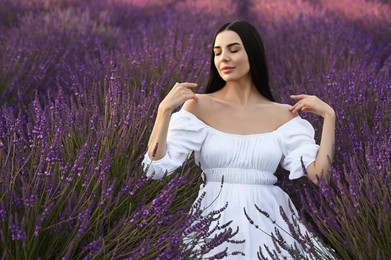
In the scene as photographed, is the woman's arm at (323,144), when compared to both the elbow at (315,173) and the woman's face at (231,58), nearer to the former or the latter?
the elbow at (315,173)

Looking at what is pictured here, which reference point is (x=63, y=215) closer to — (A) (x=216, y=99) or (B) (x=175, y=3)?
(A) (x=216, y=99)

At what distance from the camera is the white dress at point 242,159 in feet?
8.38

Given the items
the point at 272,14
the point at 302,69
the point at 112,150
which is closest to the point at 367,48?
the point at 302,69

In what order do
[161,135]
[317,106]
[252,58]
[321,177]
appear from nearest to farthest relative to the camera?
[321,177], [161,135], [317,106], [252,58]

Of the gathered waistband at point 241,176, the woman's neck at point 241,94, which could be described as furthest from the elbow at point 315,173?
the woman's neck at point 241,94

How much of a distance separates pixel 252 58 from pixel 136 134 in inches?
22.1

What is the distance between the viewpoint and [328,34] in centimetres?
579

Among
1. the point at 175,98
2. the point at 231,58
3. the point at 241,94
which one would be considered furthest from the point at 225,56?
the point at 175,98

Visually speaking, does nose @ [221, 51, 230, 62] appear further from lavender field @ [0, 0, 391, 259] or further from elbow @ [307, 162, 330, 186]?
elbow @ [307, 162, 330, 186]

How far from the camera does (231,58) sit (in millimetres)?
2666

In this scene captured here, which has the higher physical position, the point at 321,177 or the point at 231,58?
the point at 231,58

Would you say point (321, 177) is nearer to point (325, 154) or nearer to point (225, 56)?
point (325, 154)

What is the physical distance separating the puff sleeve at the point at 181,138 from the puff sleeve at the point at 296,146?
1.05 ft

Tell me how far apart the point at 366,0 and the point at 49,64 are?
4970 mm
